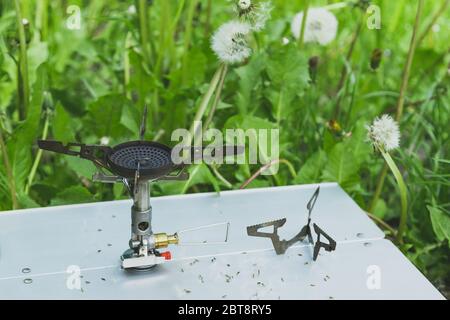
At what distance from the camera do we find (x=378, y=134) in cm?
125

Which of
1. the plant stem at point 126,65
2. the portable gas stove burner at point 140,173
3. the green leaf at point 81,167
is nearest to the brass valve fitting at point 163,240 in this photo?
the portable gas stove burner at point 140,173

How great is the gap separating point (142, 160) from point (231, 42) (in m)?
0.44

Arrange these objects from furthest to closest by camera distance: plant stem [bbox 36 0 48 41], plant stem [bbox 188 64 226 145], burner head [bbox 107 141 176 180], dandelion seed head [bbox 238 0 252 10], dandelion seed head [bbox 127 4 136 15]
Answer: dandelion seed head [bbox 127 4 136 15] → plant stem [bbox 36 0 48 41] → plant stem [bbox 188 64 226 145] → dandelion seed head [bbox 238 0 252 10] → burner head [bbox 107 141 176 180]

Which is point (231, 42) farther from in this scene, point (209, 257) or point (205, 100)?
point (209, 257)

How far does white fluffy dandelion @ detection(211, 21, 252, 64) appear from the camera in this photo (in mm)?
1308

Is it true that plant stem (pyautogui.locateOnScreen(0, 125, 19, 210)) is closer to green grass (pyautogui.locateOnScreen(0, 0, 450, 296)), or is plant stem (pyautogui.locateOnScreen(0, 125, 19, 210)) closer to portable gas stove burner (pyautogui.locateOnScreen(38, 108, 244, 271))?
green grass (pyautogui.locateOnScreen(0, 0, 450, 296))

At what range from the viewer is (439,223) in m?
1.32

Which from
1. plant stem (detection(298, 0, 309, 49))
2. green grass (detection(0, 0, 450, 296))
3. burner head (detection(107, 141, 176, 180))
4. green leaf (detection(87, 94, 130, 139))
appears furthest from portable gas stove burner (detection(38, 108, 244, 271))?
plant stem (detection(298, 0, 309, 49))

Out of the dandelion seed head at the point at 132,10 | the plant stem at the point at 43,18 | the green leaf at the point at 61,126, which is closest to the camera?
the green leaf at the point at 61,126

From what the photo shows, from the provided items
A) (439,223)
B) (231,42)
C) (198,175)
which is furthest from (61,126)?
(439,223)

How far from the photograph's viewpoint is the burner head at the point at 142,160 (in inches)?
36.6

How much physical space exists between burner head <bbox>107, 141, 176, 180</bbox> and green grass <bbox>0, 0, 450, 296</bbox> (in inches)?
13.3

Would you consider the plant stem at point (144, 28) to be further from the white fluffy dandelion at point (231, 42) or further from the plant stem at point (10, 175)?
the plant stem at point (10, 175)
